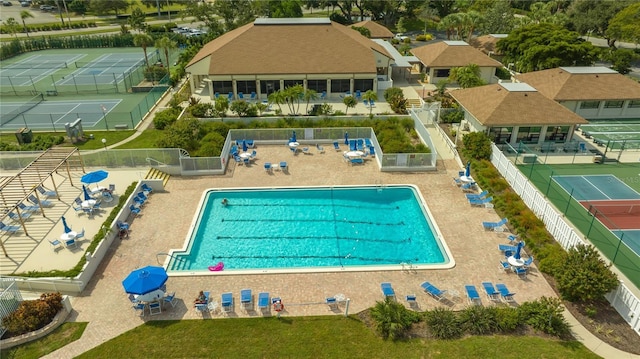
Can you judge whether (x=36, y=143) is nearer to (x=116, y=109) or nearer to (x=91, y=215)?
(x=116, y=109)

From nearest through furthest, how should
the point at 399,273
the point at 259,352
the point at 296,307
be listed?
1. the point at 259,352
2. the point at 296,307
3. the point at 399,273

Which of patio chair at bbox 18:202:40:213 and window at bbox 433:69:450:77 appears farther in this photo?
window at bbox 433:69:450:77

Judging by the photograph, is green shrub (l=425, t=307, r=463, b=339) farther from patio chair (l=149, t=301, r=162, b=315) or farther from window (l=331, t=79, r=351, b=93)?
window (l=331, t=79, r=351, b=93)

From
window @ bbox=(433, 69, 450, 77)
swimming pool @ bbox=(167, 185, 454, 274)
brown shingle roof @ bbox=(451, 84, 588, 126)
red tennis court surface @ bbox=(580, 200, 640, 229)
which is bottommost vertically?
swimming pool @ bbox=(167, 185, 454, 274)

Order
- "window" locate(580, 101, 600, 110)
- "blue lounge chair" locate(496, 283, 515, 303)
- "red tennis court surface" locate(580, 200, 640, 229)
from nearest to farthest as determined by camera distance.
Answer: "blue lounge chair" locate(496, 283, 515, 303), "red tennis court surface" locate(580, 200, 640, 229), "window" locate(580, 101, 600, 110)

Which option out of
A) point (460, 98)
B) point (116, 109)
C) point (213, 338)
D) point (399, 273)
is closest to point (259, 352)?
point (213, 338)

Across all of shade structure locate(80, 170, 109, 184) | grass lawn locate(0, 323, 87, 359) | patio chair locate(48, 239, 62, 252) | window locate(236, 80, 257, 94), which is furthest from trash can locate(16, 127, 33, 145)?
grass lawn locate(0, 323, 87, 359)
